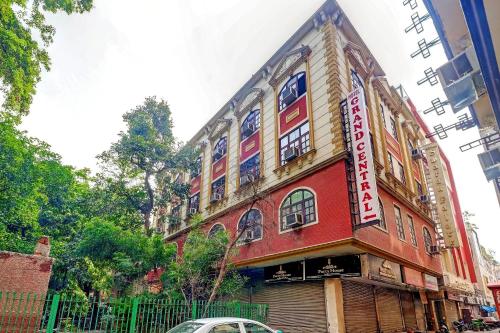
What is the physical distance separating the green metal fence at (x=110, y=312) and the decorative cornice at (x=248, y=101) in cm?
1278

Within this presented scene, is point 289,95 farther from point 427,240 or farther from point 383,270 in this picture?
point 427,240

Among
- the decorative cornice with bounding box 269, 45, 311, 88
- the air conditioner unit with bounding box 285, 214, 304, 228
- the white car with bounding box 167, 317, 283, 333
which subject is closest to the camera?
the white car with bounding box 167, 317, 283, 333

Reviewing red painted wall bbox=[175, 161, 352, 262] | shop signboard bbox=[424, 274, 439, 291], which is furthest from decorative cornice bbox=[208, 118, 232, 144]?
shop signboard bbox=[424, 274, 439, 291]

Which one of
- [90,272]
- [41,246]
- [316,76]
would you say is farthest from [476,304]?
[41,246]

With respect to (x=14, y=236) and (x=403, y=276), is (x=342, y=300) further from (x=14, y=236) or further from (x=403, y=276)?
(x=14, y=236)

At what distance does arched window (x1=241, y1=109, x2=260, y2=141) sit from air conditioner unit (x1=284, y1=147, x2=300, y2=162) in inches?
179

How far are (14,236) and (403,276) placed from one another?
72.2 ft

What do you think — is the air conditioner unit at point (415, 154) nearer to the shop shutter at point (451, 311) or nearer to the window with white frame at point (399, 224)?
the window with white frame at point (399, 224)

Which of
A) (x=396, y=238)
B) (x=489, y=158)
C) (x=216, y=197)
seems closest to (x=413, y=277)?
(x=396, y=238)

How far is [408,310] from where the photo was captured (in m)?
17.0

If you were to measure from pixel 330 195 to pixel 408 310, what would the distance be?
10195 mm

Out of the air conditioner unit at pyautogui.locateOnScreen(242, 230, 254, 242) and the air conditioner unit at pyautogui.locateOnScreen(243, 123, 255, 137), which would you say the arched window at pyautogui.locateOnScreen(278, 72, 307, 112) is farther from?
the air conditioner unit at pyautogui.locateOnScreen(242, 230, 254, 242)

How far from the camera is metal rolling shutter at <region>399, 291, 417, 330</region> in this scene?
1655 cm

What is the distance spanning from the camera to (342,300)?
39.6ft
